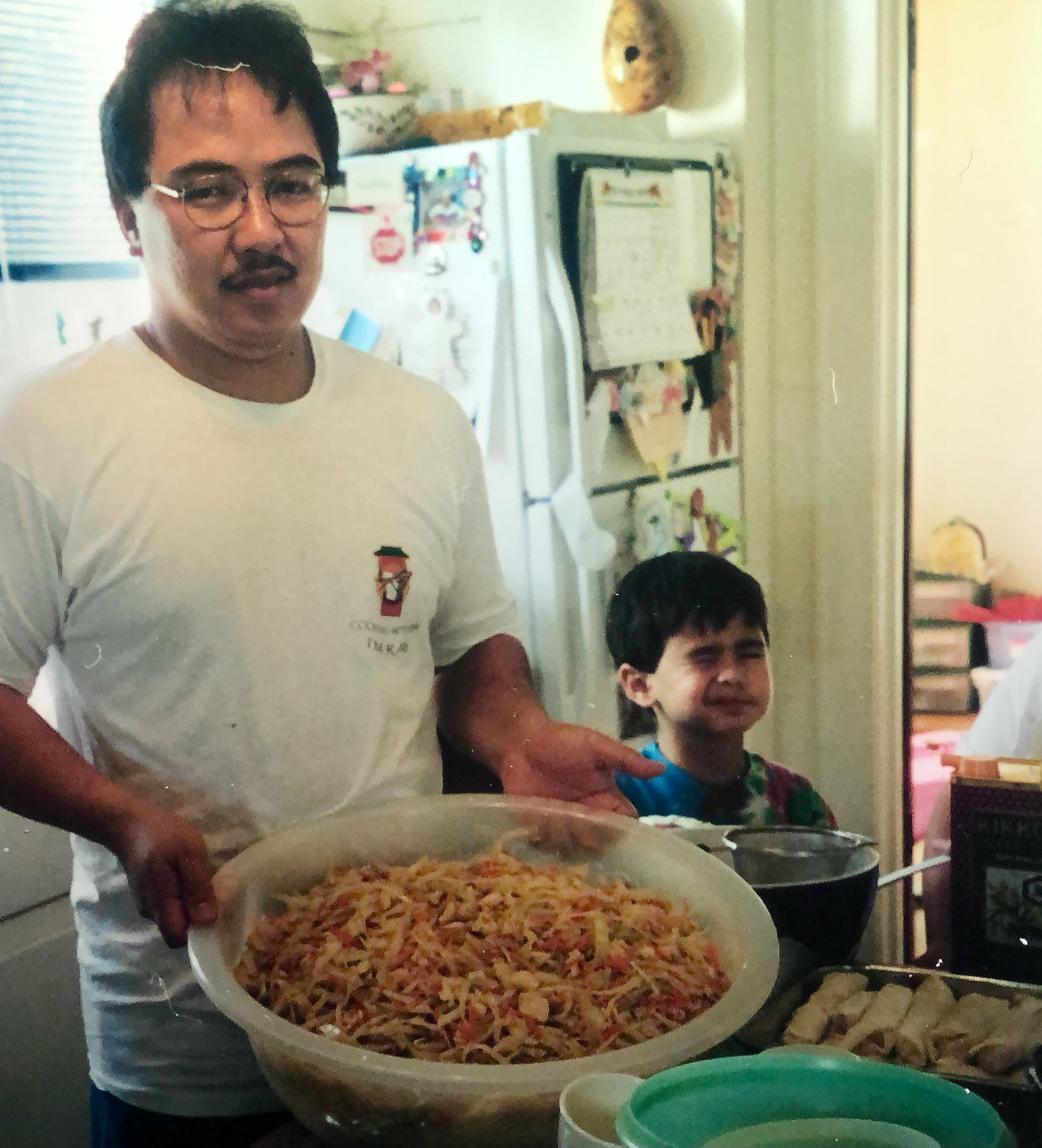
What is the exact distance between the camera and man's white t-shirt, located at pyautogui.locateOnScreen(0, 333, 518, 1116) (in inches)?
36.7

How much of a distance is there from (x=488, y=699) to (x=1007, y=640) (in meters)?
0.60

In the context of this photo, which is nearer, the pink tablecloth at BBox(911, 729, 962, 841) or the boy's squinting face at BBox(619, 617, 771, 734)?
the boy's squinting face at BBox(619, 617, 771, 734)

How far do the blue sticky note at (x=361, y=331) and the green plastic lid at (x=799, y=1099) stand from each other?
803mm

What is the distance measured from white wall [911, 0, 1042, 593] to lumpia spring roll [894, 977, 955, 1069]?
654mm

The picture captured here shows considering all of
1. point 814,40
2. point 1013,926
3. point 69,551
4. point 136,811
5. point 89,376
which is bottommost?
point 1013,926

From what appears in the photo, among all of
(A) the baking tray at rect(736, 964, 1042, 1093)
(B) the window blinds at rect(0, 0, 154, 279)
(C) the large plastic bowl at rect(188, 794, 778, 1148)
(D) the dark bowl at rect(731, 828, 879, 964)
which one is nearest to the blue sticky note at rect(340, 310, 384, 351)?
(B) the window blinds at rect(0, 0, 154, 279)

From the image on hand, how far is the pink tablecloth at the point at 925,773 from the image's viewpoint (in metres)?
1.52

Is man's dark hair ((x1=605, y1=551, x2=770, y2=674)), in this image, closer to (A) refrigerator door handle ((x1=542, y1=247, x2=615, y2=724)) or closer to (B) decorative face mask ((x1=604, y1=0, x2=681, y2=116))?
(A) refrigerator door handle ((x1=542, y1=247, x2=615, y2=724))

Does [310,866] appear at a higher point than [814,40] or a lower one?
lower

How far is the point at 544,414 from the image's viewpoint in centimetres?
140

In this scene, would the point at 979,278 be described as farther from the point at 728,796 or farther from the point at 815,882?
the point at 815,882

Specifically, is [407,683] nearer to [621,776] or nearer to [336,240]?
[621,776]

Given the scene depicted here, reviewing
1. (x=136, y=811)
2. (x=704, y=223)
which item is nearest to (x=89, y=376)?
(x=136, y=811)

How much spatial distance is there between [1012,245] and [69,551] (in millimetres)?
1067
